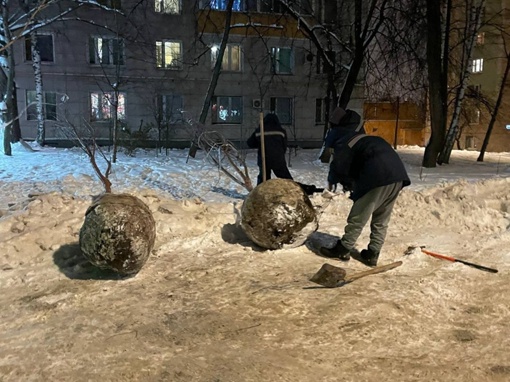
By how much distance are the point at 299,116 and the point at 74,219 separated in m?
21.8

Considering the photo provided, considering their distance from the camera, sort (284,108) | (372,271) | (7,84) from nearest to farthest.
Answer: (372,271), (7,84), (284,108)

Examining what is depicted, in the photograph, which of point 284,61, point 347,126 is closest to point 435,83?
point 347,126

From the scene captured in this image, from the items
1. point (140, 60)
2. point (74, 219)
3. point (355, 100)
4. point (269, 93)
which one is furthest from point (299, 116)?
point (74, 219)

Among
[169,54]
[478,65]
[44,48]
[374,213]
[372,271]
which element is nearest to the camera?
[372,271]

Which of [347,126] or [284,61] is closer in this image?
[347,126]

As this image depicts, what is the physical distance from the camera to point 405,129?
3509cm

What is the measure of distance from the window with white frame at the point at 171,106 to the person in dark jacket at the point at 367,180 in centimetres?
1684

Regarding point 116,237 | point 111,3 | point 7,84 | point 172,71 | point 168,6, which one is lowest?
point 116,237

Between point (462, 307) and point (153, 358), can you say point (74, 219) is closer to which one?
point (153, 358)

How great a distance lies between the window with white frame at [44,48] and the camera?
2297 cm

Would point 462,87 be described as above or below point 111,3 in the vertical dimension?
below

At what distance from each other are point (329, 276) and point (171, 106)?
2058cm

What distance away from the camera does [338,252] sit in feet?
18.2

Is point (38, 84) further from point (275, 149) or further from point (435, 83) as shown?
point (435, 83)
